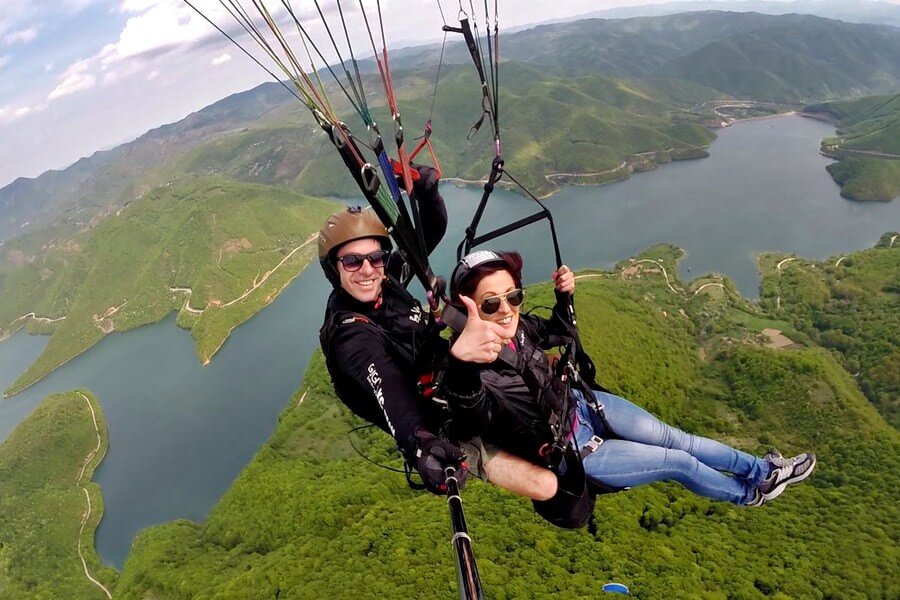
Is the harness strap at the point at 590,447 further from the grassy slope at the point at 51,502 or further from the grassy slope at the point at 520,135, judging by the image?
the grassy slope at the point at 520,135

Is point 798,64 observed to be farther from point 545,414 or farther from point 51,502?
point 51,502

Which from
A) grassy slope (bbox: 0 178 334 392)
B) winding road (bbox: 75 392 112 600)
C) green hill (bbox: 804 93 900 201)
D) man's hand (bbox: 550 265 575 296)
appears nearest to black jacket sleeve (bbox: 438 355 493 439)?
man's hand (bbox: 550 265 575 296)

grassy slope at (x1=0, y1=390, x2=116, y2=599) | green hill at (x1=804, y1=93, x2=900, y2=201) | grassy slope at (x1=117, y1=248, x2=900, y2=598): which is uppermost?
green hill at (x1=804, y1=93, x2=900, y2=201)

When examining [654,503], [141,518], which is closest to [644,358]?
[654,503]

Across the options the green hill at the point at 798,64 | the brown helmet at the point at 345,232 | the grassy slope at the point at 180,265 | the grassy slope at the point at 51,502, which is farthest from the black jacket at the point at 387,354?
the green hill at the point at 798,64

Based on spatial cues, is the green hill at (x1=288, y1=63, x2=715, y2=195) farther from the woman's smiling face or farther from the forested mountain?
the woman's smiling face

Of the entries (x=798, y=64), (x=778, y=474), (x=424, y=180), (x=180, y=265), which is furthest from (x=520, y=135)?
(x=778, y=474)

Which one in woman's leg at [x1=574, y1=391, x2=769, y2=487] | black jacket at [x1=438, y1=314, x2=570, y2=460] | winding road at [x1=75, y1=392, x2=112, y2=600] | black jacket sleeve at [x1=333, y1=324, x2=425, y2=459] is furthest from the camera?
winding road at [x1=75, y1=392, x2=112, y2=600]
